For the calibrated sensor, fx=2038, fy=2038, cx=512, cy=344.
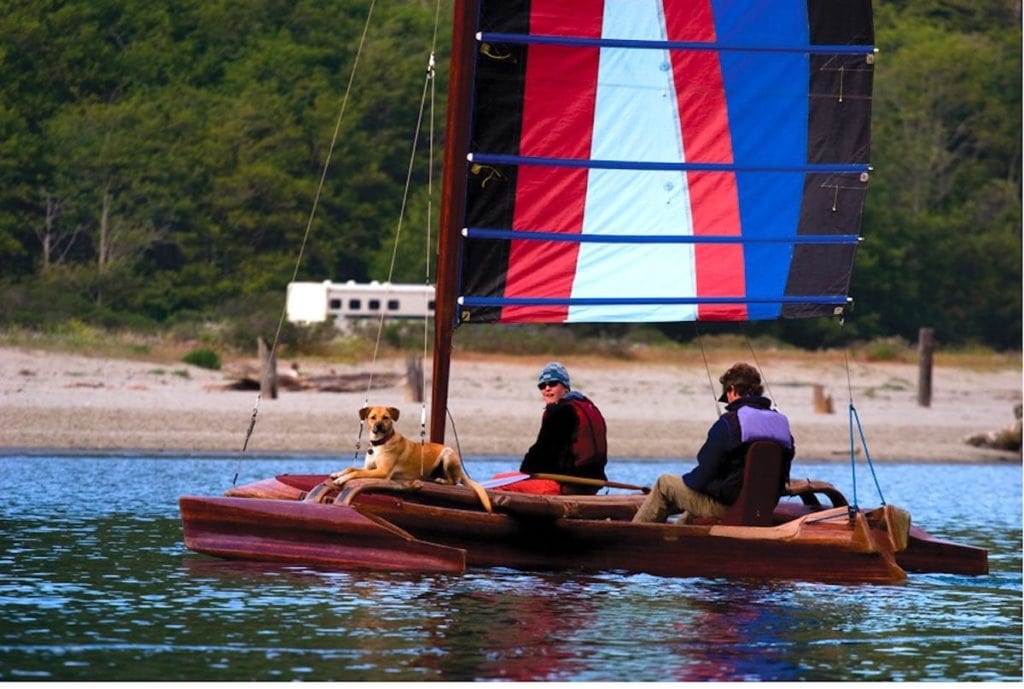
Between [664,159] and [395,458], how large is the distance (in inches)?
156

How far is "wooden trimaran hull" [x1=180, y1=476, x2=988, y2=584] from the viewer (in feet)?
46.4

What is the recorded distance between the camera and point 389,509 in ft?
46.4

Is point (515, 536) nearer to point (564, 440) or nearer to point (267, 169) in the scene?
point (564, 440)

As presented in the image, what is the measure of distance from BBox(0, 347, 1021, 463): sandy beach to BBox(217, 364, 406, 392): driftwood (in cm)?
12

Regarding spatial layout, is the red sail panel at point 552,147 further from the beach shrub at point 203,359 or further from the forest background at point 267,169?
the forest background at point 267,169

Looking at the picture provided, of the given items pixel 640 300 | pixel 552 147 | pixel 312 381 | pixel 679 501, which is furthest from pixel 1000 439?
pixel 679 501

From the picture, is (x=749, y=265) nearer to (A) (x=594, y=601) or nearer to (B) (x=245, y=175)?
(A) (x=594, y=601)

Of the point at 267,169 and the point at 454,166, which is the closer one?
the point at 454,166

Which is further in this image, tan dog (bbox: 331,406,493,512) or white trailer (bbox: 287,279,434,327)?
white trailer (bbox: 287,279,434,327)

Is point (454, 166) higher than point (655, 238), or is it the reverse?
point (454, 166)

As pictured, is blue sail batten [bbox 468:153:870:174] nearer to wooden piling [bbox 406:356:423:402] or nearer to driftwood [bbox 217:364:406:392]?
wooden piling [bbox 406:356:423:402]

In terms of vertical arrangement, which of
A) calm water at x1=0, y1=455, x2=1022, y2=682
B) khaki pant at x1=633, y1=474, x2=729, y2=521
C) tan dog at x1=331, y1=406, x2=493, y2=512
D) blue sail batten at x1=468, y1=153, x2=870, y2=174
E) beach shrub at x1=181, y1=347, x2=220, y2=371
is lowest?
calm water at x1=0, y1=455, x2=1022, y2=682

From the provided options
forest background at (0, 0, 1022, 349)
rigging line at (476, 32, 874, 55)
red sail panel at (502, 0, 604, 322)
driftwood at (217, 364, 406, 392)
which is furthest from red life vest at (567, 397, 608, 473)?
forest background at (0, 0, 1022, 349)

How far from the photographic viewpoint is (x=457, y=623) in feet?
41.3
